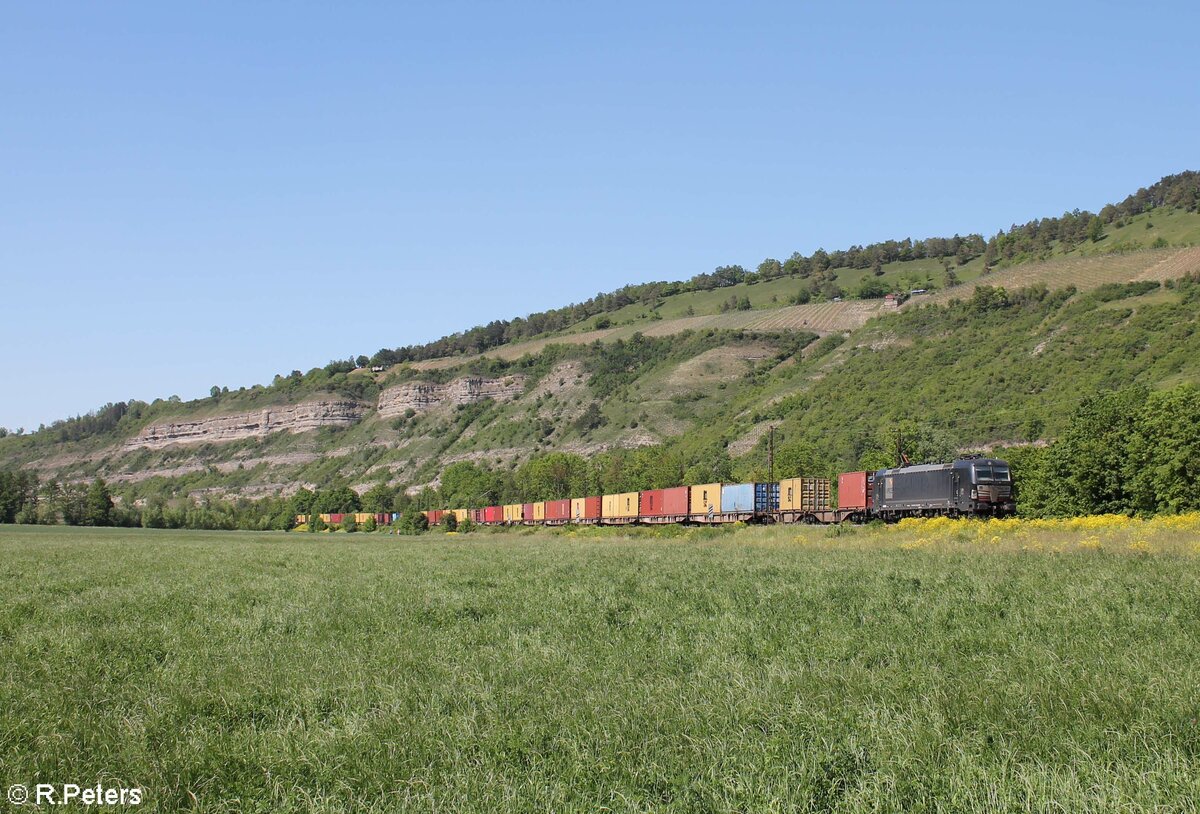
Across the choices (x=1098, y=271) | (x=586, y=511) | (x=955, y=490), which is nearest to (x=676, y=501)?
(x=586, y=511)

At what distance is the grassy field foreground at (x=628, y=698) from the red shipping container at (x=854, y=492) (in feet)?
126

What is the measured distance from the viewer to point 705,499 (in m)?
68.6

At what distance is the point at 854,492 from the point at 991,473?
37.6ft

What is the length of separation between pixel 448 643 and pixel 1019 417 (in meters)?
93.6

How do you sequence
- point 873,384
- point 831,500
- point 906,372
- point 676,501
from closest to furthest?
point 831,500, point 676,501, point 906,372, point 873,384

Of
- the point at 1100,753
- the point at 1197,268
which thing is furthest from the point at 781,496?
the point at 1197,268

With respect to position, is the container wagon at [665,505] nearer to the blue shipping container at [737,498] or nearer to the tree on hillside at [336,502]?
the blue shipping container at [737,498]

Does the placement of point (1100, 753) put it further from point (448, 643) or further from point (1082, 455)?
point (1082, 455)

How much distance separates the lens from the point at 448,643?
12.1m

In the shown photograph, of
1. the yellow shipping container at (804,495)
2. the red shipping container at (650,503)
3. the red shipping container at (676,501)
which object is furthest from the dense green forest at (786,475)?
the red shipping container at (676,501)

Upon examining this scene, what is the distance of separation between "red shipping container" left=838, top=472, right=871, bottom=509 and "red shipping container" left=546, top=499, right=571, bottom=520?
3939 centimetres

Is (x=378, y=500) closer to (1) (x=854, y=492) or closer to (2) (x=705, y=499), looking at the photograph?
(2) (x=705, y=499)

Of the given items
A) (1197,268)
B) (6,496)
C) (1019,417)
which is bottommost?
(6,496)

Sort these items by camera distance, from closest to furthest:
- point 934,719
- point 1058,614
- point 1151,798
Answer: point 1151,798
point 934,719
point 1058,614
